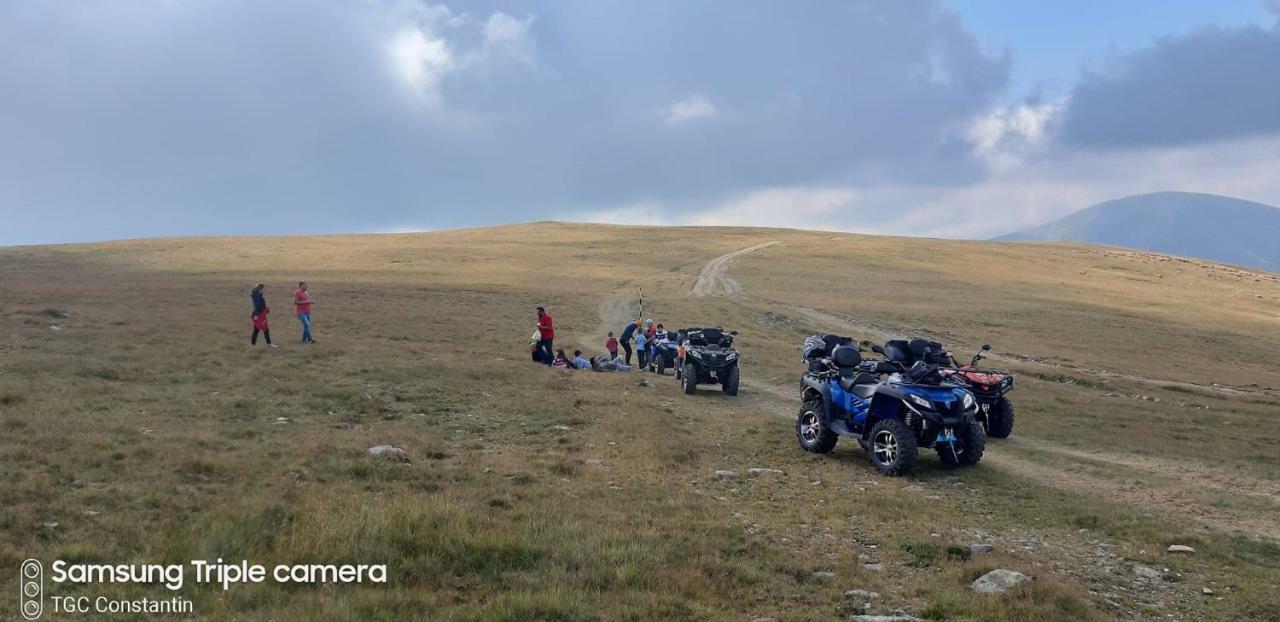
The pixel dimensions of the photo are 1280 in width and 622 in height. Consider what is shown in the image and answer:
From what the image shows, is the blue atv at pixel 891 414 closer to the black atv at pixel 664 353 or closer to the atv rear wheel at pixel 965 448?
the atv rear wheel at pixel 965 448

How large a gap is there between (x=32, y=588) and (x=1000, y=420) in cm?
1528

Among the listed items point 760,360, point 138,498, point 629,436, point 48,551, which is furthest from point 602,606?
point 760,360

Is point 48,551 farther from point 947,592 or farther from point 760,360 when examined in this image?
point 760,360

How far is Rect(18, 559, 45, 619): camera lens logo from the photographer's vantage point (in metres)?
5.23

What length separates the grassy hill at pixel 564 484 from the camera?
625cm

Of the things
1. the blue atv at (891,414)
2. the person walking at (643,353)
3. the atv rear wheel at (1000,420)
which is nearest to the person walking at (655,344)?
the person walking at (643,353)

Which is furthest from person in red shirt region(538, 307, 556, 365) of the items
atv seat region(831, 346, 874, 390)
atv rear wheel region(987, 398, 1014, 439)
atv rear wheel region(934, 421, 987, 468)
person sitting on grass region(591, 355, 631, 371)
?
atv rear wheel region(934, 421, 987, 468)

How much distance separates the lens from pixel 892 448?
11516 millimetres

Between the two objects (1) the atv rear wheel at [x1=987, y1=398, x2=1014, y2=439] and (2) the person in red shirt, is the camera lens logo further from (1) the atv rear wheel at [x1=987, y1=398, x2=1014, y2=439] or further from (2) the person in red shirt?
(2) the person in red shirt

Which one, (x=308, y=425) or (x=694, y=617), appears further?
(x=308, y=425)

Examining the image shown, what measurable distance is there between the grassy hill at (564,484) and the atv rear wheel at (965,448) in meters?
0.24

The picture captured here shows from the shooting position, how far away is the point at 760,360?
93.4 feet

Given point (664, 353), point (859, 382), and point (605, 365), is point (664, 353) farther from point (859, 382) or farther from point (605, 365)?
point (859, 382)

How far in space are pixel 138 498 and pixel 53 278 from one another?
53.2m
